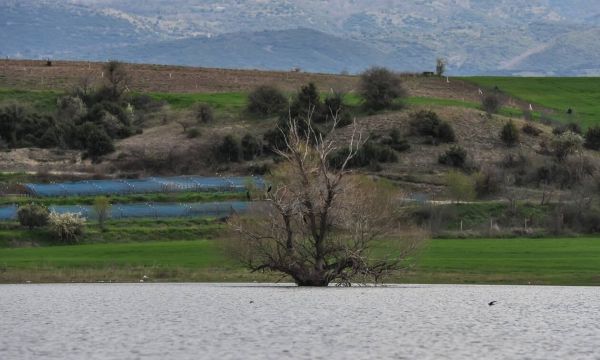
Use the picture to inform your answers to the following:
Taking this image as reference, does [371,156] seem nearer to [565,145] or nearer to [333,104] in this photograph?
[333,104]

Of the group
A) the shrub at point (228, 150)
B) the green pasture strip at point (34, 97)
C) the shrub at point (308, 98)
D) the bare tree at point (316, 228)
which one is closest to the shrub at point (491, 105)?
the shrub at point (308, 98)

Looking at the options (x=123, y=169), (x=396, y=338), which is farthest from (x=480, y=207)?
(x=396, y=338)

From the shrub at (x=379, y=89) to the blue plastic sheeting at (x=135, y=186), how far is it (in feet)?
73.9

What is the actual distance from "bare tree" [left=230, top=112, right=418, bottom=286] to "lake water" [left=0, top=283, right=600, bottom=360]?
99 centimetres

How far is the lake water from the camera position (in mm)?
23266

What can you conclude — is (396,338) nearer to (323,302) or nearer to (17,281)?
(323,302)

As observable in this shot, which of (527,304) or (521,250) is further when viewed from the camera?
(521,250)

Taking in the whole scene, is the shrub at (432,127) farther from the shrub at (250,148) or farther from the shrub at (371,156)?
the shrub at (250,148)

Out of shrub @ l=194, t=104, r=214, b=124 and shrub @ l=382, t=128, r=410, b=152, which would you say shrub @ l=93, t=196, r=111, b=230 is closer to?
shrub @ l=382, t=128, r=410, b=152

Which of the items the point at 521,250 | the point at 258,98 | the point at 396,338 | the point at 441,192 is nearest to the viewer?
the point at 396,338

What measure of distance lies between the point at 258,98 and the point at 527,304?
240ft

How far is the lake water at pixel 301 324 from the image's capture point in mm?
23266

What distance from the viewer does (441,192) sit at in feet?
267

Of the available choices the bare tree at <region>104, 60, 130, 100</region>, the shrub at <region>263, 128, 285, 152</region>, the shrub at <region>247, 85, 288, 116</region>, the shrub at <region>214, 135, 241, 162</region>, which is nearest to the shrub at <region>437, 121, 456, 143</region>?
the shrub at <region>263, 128, 285, 152</region>
